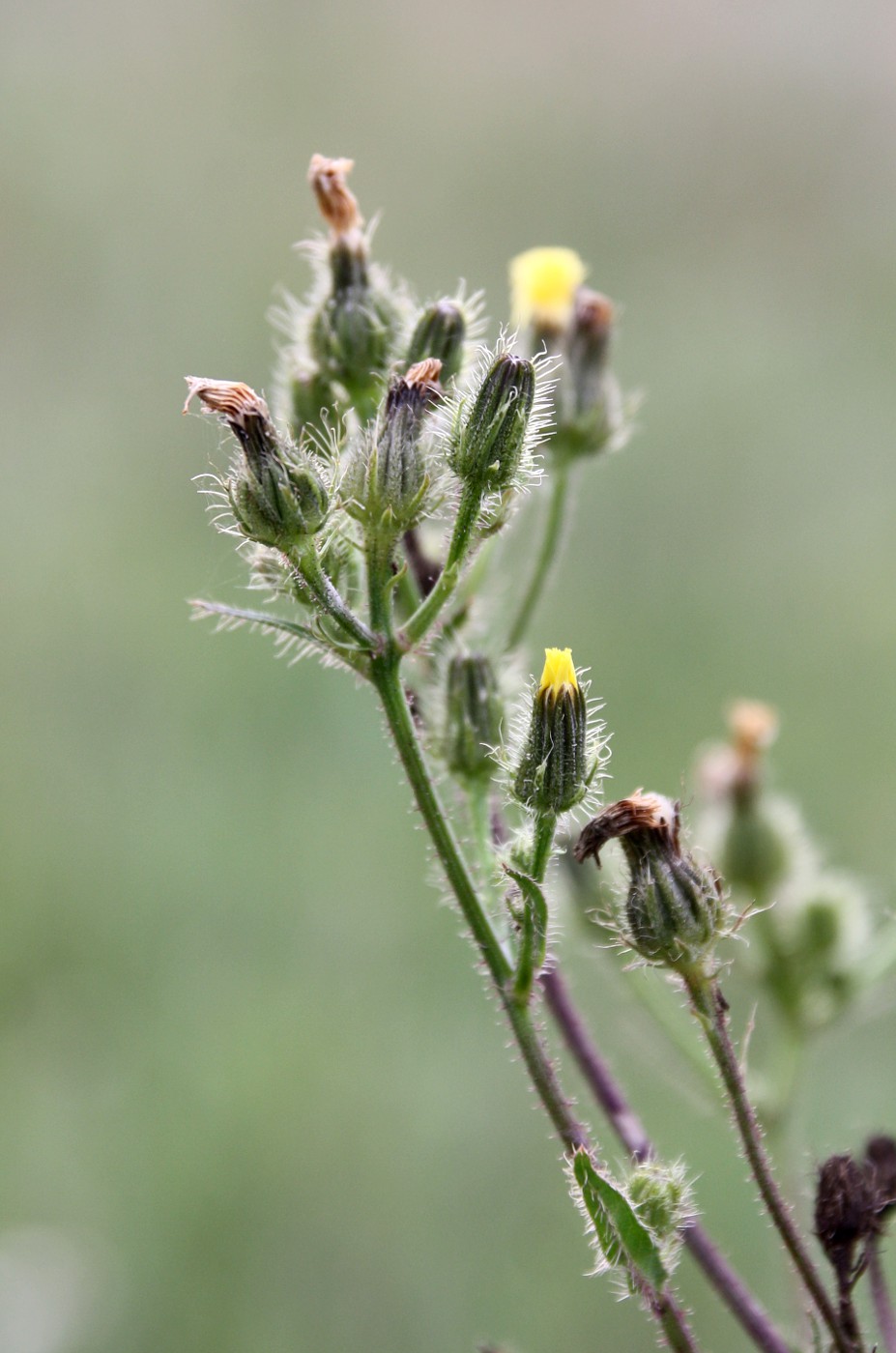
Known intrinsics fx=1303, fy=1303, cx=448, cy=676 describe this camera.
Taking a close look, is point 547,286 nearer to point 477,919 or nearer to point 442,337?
point 442,337

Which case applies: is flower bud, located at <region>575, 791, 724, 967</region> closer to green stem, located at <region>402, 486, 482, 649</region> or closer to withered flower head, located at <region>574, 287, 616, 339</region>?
green stem, located at <region>402, 486, 482, 649</region>

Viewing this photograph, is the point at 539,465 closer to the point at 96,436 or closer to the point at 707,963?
the point at 707,963

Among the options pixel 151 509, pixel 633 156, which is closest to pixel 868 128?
pixel 633 156

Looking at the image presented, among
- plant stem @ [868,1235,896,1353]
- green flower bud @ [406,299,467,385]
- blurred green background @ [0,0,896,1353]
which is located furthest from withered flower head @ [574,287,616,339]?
plant stem @ [868,1235,896,1353]

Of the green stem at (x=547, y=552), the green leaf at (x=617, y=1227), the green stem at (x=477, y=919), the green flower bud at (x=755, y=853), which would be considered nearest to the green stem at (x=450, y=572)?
the green stem at (x=477, y=919)

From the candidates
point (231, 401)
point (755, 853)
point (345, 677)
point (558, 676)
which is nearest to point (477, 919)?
point (558, 676)

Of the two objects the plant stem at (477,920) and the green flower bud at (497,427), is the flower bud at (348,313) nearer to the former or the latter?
the green flower bud at (497,427)
